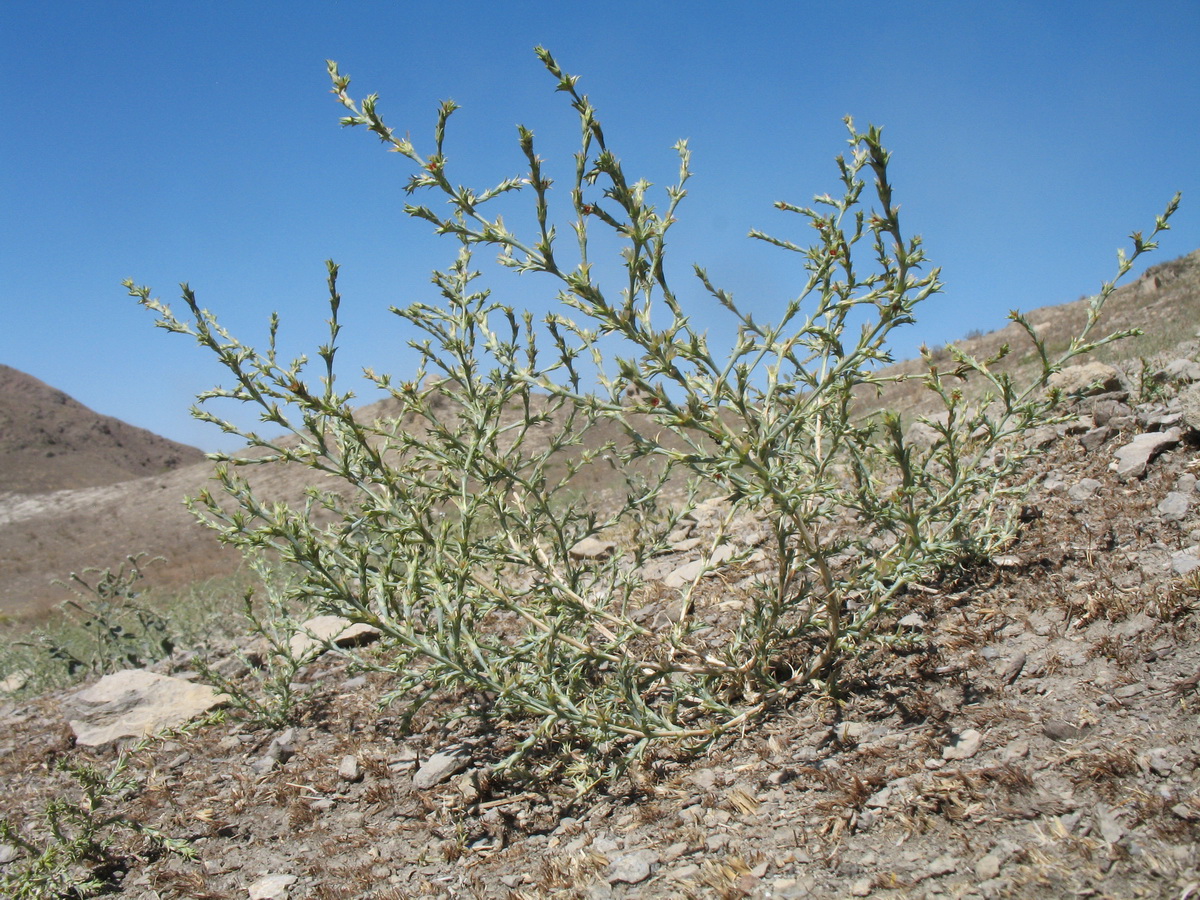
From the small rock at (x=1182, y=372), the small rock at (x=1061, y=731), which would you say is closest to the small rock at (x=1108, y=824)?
the small rock at (x=1061, y=731)

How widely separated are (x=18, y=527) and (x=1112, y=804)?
1361 inches

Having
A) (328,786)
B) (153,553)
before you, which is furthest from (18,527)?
(328,786)

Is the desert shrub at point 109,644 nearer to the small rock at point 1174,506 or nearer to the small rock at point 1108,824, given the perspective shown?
the small rock at point 1108,824

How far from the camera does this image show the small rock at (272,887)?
2457mm

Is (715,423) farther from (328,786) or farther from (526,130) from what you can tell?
(328,786)

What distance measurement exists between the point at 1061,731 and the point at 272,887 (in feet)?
8.19

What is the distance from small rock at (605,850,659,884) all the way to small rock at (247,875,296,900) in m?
1.13

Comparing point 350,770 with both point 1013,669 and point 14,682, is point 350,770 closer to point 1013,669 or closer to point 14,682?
point 1013,669

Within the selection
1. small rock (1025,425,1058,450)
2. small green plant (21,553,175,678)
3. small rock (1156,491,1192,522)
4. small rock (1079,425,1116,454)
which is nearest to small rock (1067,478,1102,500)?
small rock (1156,491,1192,522)

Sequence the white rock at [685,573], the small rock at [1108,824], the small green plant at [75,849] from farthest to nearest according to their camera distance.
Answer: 1. the white rock at [685,573]
2. the small green plant at [75,849]
3. the small rock at [1108,824]

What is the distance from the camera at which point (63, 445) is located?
42.8 metres

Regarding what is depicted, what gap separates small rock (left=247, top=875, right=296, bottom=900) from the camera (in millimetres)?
2457

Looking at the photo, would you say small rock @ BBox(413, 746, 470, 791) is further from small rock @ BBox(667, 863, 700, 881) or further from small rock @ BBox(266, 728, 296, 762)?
small rock @ BBox(667, 863, 700, 881)

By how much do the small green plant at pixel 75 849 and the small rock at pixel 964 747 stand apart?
2667 mm
